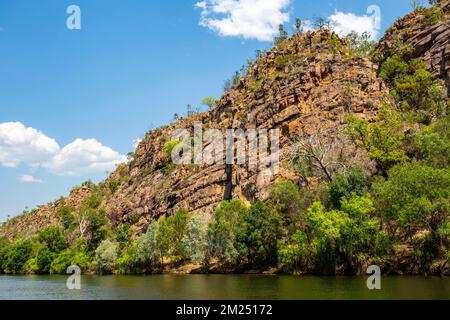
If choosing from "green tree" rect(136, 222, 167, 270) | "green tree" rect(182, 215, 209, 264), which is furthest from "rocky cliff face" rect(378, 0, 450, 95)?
"green tree" rect(136, 222, 167, 270)

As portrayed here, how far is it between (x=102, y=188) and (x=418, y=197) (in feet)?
445

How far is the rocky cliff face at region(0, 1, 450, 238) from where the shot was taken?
8325 cm

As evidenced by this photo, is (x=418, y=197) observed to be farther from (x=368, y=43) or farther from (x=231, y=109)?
(x=368, y=43)

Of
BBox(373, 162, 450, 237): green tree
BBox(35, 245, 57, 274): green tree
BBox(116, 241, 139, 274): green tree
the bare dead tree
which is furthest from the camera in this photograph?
BBox(35, 245, 57, 274): green tree

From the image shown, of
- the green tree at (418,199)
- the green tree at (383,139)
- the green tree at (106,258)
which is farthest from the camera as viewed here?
the green tree at (106,258)

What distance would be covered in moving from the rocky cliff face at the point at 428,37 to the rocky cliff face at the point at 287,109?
234 millimetres

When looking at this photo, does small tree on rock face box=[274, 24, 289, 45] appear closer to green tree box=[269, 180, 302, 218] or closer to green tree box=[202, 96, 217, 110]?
green tree box=[202, 96, 217, 110]

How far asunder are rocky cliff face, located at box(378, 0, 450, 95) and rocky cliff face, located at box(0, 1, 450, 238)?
23 centimetres

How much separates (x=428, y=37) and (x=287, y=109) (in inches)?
1379

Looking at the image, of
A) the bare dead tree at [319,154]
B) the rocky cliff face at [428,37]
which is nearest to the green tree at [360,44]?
the rocky cliff face at [428,37]

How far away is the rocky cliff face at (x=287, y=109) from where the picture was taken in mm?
83250

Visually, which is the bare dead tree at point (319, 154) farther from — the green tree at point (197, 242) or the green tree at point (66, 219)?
the green tree at point (66, 219)

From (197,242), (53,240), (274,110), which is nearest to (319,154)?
(274,110)
